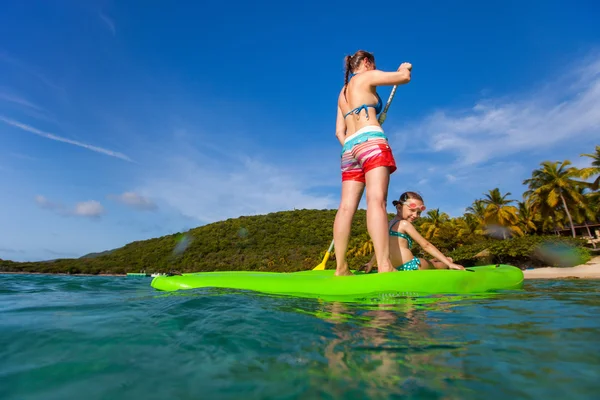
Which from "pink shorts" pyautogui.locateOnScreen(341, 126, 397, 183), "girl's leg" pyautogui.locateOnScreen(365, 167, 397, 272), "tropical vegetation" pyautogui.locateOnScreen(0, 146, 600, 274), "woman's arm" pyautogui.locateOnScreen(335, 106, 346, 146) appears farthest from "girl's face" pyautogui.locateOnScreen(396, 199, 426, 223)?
"tropical vegetation" pyautogui.locateOnScreen(0, 146, 600, 274)

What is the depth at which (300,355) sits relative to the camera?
4.12 feet

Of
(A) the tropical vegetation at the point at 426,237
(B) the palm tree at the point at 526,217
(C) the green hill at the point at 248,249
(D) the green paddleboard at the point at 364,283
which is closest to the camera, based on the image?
(D) the green paddleboard at the point at 364,283

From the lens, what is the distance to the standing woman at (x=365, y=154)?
11.1 feet

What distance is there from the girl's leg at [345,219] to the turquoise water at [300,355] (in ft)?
5.61

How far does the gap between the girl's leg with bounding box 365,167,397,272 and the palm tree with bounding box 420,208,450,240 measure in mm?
34134

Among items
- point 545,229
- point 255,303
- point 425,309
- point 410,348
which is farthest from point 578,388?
point 545,229

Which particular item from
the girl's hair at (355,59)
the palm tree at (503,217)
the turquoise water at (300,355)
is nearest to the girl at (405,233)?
the girl's hair at (355,59)

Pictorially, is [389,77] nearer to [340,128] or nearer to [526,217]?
[340,128]

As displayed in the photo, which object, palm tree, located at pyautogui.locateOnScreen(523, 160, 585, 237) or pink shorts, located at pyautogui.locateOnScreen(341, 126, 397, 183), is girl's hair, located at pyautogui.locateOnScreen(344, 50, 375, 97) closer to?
pink shorts, located at pyautogui.locateOnScreen(341, 126, 397, 183)

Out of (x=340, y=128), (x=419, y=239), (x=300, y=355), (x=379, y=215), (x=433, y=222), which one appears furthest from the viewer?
(x=433, y=222)

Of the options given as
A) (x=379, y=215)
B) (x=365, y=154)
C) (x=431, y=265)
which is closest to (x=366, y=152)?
(x=365, y=154)

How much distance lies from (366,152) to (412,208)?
44.9 inches

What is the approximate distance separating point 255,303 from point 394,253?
230 centimetres

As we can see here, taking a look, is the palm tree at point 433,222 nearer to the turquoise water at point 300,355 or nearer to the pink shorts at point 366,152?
the pink shorts at point 366,152
